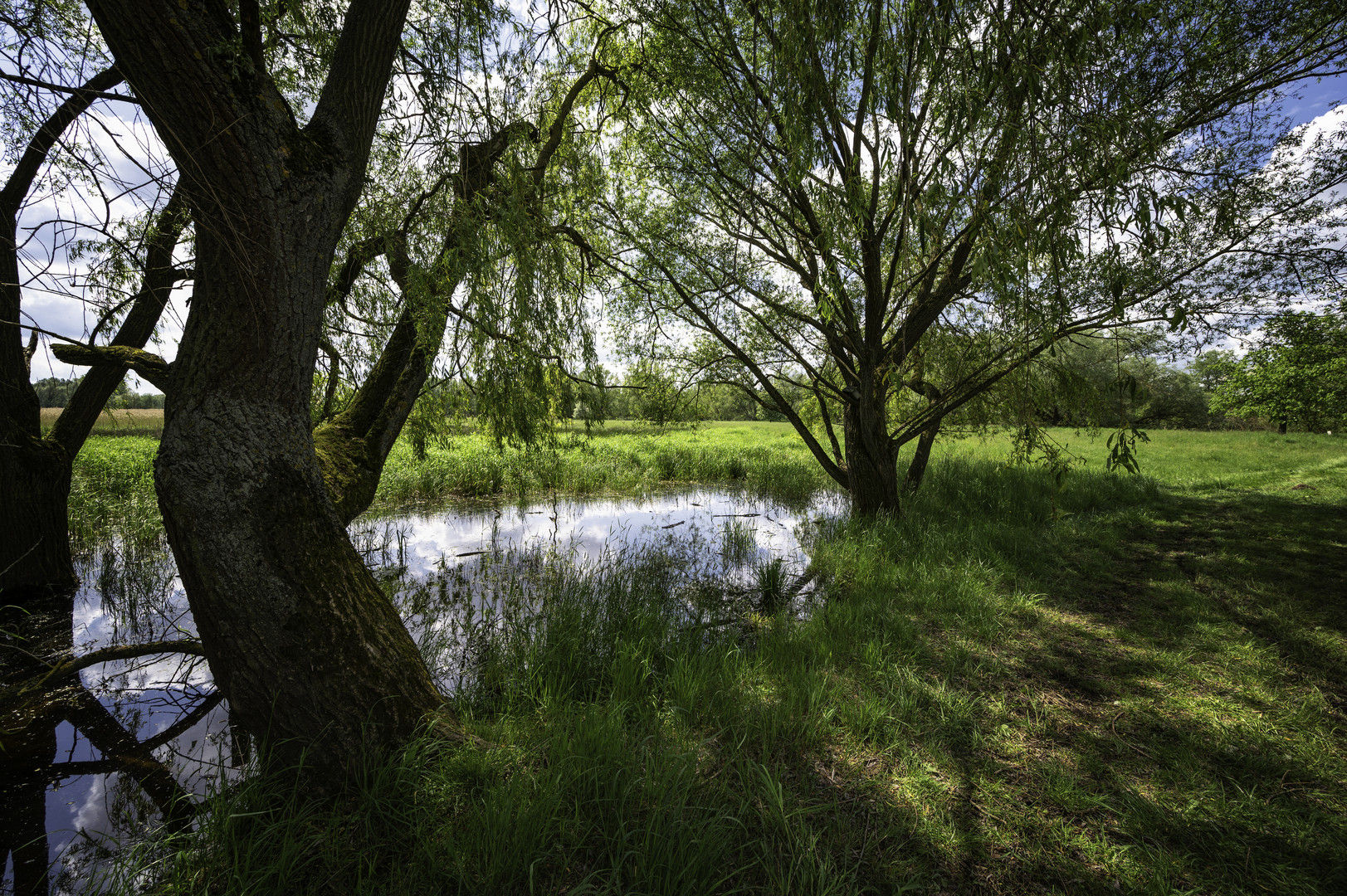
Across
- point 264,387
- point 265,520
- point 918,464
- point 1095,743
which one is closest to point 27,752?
point 265,520

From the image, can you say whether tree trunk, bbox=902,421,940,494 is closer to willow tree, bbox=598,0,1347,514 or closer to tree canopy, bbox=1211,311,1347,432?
willow tree, bbox=598,0,1347,514

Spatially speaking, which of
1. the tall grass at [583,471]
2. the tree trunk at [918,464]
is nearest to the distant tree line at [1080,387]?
the tree trunk at [918,464]

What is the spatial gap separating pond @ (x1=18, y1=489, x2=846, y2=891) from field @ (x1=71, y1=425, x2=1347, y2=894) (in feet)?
0.82

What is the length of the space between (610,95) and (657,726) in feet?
22.4

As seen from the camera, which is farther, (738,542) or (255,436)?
(738,542)

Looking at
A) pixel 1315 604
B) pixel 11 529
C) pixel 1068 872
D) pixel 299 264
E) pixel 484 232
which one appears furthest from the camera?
pixel 11 529

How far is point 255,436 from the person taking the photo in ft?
7.68

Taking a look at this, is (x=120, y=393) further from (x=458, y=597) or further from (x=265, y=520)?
(x=265, y=520)

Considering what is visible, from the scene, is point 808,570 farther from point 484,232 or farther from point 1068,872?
point 484,232

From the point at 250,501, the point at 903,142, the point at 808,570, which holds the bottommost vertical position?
the point at 808,570

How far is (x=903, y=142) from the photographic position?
3.01 m

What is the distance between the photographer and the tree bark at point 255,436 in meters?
2.18

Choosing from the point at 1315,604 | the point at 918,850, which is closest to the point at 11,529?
the point at 918,850

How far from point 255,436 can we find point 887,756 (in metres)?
3.66
